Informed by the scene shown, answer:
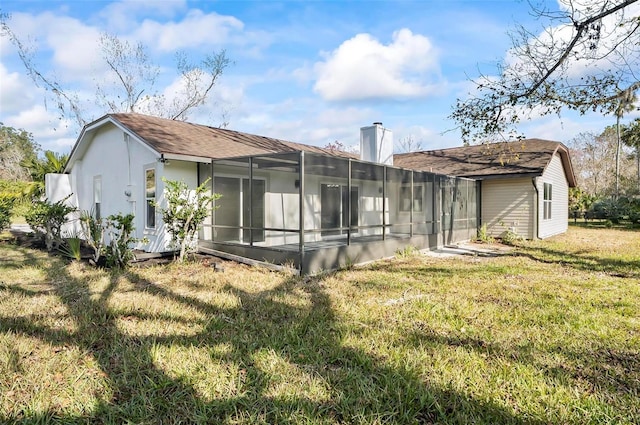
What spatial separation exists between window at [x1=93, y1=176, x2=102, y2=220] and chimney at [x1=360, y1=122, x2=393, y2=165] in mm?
8419

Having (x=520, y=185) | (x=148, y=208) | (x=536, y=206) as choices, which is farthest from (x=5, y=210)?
(x=536, y=206)

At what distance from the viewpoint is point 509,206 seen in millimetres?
14289

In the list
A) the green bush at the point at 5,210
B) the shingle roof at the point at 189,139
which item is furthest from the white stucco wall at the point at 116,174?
the green bush at the point at 5,210

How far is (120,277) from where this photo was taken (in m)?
6.67

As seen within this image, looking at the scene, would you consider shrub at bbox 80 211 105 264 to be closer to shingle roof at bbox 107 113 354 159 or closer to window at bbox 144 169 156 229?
window at bbox 144 169 156 229

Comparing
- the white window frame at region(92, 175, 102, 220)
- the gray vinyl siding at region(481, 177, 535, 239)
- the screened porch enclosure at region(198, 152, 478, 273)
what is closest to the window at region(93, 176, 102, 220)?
the white window frame at region(92, 175, 102, 220)

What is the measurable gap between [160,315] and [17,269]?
4914 millimetres

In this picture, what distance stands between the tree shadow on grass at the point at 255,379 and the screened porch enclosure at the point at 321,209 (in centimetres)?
327

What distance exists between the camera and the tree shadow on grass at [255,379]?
8.28 ft

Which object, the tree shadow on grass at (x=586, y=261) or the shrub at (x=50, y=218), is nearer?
the tree shadow on grass at (x=586, y=261)

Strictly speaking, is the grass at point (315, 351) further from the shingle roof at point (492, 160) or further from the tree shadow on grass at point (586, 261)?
the shingle roof at point (492, 160)

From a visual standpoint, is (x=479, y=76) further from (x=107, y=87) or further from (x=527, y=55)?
(x=107, y=87)

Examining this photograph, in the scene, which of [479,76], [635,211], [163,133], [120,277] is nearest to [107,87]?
[163,133]

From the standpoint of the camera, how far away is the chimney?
12.6 metres
